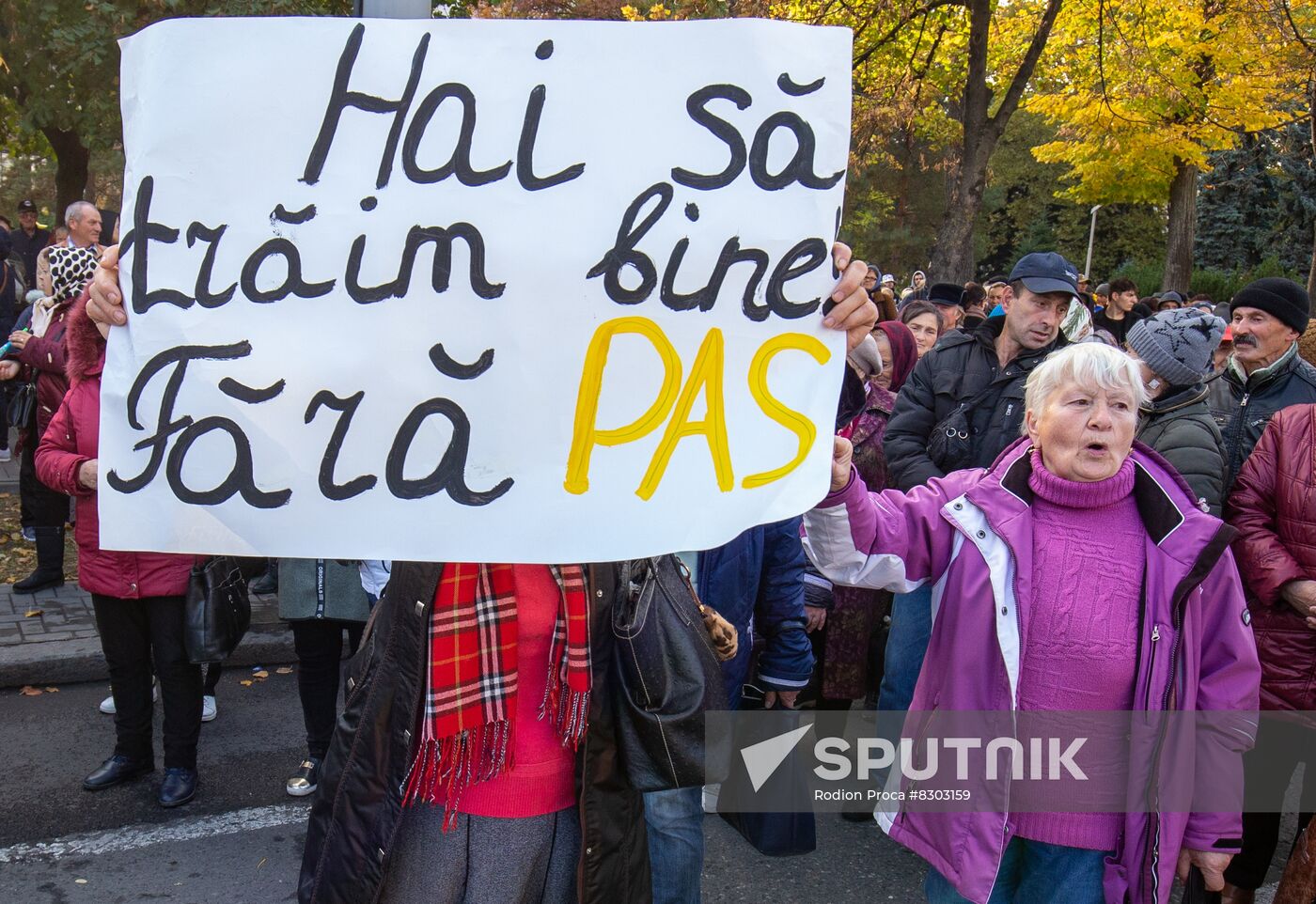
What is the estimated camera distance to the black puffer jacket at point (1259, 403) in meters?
3.99

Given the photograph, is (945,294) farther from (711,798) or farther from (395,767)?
(395,767)

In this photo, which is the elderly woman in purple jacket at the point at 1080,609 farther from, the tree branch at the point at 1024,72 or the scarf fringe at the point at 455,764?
the tree branch at the point at 1024,72

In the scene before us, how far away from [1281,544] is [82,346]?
388 cm

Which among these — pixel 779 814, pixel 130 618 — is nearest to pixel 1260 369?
pixel 779 814

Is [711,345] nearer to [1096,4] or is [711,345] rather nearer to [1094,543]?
[1094,543]

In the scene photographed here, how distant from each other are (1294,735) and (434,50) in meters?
3.38

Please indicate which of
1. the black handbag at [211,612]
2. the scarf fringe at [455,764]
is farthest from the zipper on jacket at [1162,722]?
the black handbag at [211,612]

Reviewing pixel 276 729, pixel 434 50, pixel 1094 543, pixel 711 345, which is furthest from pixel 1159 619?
pixel 276 729

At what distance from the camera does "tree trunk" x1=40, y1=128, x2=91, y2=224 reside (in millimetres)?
18983

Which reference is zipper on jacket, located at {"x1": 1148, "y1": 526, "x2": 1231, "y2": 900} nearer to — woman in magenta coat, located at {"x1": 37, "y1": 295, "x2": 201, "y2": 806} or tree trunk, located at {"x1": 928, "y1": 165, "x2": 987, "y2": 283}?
woman in magenta coat, located at {"x1": 37, "y1": 295, "x2": 201, "y2": 806}

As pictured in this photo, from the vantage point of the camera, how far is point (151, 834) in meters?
3.91

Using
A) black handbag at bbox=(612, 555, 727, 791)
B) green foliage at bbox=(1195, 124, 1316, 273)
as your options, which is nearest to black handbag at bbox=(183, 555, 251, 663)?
black handbag at bbox=(612, 555, 727, 791)

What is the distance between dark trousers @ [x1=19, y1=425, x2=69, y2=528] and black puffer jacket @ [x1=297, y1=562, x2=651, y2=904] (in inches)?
185

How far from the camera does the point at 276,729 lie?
4.88m
